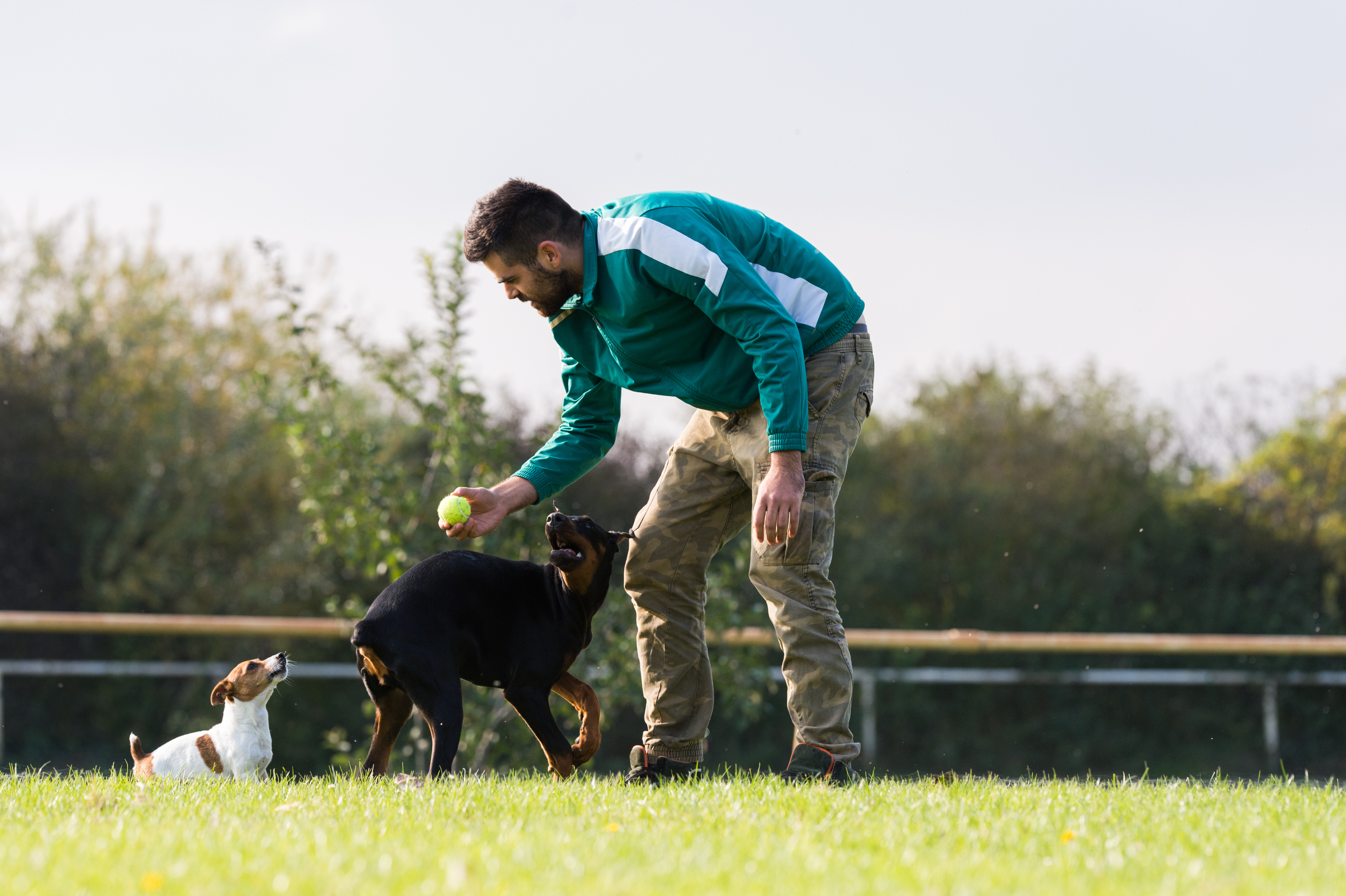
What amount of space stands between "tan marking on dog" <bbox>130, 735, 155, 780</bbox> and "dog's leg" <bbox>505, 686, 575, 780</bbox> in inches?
54.4

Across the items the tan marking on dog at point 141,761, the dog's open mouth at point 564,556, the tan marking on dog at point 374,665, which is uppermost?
the dog's open mouth at point 564,556

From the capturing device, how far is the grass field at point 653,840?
204cm

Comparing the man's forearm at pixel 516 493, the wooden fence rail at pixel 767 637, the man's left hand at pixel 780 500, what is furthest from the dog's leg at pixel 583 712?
the wooden fence rail at pixel 767 637

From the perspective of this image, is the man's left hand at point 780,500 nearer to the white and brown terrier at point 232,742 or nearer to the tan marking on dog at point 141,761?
the white and brown terrier at point 232,742

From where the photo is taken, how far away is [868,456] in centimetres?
1164

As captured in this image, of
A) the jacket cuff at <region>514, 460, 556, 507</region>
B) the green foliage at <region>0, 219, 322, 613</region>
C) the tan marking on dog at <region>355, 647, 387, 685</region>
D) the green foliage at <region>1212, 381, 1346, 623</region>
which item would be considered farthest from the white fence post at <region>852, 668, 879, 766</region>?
the tan marking on dog at <region>355, 647, 387, 685</region>

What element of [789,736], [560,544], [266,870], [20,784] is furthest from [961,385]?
[266,870]

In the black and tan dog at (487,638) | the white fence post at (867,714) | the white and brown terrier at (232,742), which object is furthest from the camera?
the white fence post at (867,714)

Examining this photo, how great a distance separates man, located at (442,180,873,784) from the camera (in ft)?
11.4

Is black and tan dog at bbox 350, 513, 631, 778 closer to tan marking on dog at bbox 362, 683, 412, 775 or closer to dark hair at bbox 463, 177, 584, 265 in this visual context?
tan marking on dog at bbox 362, 683, 412, 775

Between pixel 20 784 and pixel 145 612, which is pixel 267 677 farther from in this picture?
pixel 145 612

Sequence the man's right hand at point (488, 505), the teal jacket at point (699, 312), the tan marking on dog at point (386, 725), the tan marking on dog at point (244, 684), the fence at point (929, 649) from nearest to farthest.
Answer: the teal jacket at point (699, 312) < the tan marking on dog at point (386, 725) < the man's right hand at point (488, 505) < the tan marking on dog at point (244, 684) < the fence at point (929, 649)

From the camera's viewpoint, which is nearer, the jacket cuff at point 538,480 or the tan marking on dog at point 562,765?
the tan marking on dog at point 562,765

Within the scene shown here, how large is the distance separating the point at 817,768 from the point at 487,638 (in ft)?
3.60
